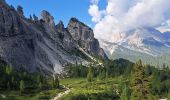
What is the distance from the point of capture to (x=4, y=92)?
190 meters

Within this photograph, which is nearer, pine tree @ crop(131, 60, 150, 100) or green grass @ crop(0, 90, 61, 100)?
pine tree @ crop(131, 60, 150, 100)

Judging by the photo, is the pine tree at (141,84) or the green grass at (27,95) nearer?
the pine tree at (141,84)

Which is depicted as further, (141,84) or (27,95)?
(27,95)

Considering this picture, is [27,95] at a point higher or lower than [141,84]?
higher

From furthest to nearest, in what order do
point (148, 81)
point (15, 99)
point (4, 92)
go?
1. point (4, 92)
2. point (15, 99)
3. point (148, 81)

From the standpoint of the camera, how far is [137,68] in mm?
59469

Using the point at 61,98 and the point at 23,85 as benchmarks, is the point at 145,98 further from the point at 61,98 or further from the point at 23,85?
the point at 23,85

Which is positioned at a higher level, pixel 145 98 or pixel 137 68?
pixel 137 68

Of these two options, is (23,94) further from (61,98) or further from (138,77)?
(138,77)

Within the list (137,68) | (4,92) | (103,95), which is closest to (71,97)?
(103,95)

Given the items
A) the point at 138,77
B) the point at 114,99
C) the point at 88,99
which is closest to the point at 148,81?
the point at 138,77

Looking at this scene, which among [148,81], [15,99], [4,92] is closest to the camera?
[148,81]

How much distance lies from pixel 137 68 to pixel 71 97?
12526cm

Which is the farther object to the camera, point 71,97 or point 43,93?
point 43,93
